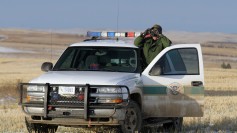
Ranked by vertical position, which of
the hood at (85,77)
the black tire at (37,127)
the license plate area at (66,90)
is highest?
the hood at (85,77)

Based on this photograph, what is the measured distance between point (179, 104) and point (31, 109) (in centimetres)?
267

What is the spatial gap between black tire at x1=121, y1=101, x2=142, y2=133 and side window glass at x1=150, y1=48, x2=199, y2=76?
117 centimetres

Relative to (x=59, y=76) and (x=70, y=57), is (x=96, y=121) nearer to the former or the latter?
(x=59, y=76)

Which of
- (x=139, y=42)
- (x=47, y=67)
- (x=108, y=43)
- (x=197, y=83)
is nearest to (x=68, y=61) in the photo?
(x=47, y=67)

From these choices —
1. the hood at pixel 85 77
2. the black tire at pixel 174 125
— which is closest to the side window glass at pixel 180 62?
the hood at pixel 85 77

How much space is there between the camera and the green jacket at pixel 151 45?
12.4 metres

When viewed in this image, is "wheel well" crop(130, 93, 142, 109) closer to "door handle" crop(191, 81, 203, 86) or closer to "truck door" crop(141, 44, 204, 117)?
"truck door" crop(141, 44, 204, 117)

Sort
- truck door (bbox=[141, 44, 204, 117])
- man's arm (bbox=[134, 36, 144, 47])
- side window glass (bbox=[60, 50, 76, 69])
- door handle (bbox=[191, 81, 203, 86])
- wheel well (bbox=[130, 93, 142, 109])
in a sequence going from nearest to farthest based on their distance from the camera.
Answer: wheel well (bbox=[130, 93, 142, 109]) < truck door (bbox=[141, 44, 204, 117]) < door handle (bbox=[191, 81, 203, 86]) < side window glass (bbox=[60, 50, 76, 69]) < man's arm (bbox=[134, 36, 144, 47])

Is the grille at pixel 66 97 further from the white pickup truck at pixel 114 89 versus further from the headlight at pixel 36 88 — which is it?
the headlight at pixel 36 88

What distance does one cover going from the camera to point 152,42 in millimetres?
12664

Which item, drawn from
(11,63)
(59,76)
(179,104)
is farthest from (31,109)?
(11,63)

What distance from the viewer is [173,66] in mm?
12266

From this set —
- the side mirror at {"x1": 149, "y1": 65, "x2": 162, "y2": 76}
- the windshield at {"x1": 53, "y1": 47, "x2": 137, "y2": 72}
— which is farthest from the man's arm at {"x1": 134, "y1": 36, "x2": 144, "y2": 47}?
the side mirror at {"x1": 149, "y1": 65, "x2": 162, "y2": 76}

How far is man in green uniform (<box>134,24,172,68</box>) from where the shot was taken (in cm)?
1245
